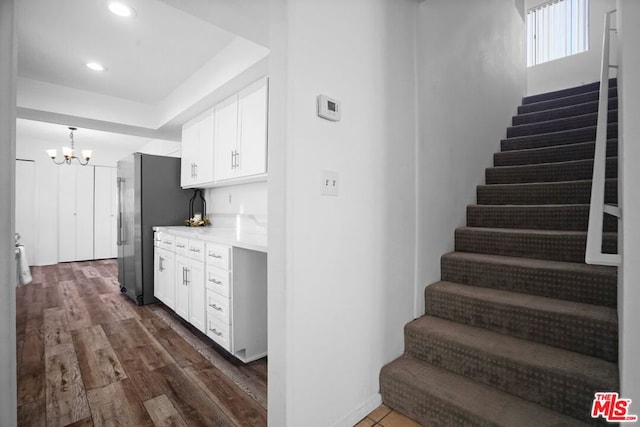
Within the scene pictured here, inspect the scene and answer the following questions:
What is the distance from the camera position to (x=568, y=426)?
45.9 inches

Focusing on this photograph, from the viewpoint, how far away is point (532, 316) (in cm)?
152

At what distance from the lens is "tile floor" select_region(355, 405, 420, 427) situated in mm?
1454

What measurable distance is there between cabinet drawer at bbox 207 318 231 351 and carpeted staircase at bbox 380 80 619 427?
1.25 metres

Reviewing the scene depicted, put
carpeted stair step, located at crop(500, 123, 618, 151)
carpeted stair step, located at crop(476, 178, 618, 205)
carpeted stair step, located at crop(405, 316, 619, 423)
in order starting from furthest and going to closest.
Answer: carpeted stair step, located at crop(500, 123, 618, 151)
carpeted stair step, located at crop(476, 178, 618, 205)
carpeted stair step, located at crop(405, 316, 619, 423)

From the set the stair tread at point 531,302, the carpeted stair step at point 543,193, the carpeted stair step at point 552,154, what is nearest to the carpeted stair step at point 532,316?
the stair tread at point 531,302

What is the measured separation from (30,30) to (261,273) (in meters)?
2.84

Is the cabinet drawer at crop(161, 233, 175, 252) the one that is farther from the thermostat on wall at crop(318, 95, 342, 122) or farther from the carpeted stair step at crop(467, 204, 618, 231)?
the carpeted stair step at crop(467, 204, 618, 231)

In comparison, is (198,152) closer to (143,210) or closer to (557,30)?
(143,210)

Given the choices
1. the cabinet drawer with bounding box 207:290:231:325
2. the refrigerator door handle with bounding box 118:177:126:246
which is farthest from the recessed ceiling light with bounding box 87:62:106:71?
the cabinet drawer with bounding box 207:290:231:325

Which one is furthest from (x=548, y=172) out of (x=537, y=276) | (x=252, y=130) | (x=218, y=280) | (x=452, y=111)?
(x=218, y=280)

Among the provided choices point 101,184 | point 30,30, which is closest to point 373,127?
point 30,30

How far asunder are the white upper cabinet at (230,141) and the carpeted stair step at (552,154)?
240cm

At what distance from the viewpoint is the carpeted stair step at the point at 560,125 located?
2787 mm

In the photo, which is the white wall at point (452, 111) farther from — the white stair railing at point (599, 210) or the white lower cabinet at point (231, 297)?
the white lower cabinet at point (231, 297)
